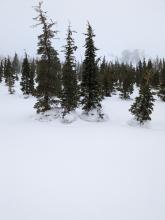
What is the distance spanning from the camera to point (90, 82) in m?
27.8

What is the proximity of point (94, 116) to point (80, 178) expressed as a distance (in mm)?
16415

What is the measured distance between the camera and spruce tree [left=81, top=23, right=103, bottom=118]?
27.4 meters

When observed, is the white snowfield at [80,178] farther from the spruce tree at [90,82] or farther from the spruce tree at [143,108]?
the spruce tree at [90,82]

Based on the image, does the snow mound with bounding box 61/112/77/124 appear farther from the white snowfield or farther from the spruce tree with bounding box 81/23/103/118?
the white snowfield

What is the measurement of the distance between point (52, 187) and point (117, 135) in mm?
10444

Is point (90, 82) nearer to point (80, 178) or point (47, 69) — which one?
point (47, 69)

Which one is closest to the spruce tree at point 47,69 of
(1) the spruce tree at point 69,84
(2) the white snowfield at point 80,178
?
(1) the spruce tree at point 69,84

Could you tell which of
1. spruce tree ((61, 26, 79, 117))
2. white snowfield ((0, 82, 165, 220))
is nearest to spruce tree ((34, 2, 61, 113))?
spruce tree ((61, 26, 79, 117))

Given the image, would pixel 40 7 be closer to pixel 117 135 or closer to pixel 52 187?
pixel 117 135

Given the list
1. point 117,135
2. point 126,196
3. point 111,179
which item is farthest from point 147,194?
point 117,135

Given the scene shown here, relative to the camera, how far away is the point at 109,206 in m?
8.02

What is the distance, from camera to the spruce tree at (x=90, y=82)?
90.0 feet

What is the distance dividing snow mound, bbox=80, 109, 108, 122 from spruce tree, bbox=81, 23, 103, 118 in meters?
0.40

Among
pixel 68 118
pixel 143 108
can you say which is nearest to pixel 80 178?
pixel 68 118
